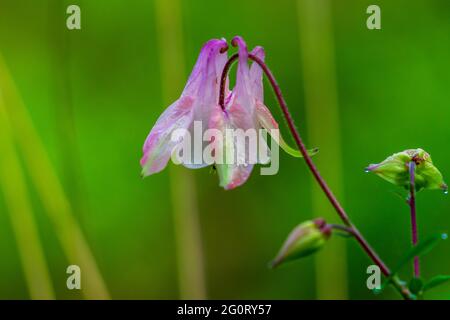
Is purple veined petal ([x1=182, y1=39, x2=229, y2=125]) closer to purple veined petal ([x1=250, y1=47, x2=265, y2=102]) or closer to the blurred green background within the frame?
purple veined petal ([x1=250, y1=47, x2=265, y2=102])

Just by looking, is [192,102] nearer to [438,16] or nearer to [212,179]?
[212,179]

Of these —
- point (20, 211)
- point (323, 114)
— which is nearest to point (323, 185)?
point (323, 114)

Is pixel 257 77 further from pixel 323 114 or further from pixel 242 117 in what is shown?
pixel 323 114

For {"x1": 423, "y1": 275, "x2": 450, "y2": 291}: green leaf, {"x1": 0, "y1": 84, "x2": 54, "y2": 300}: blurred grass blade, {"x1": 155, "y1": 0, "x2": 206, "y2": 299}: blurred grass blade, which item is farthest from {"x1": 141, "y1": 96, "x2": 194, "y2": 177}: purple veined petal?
{"x1": 0, "y1": 84, "x2": 54, "y2": 300}: blurred grass blade

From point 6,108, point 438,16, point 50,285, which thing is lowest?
point 50,285

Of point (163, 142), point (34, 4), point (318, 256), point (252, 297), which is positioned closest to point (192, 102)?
point (163, 142)
